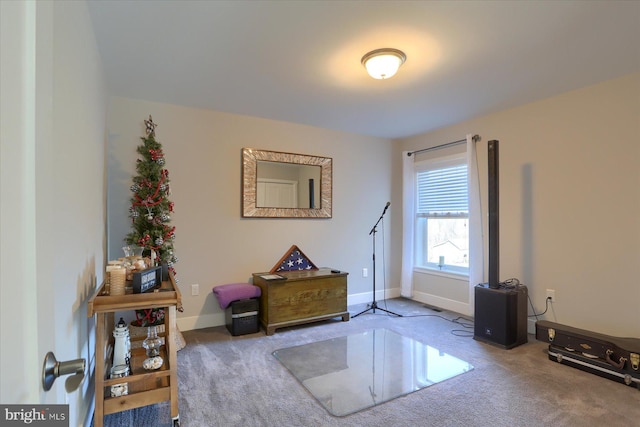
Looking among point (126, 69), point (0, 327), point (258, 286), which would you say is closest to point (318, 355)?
point (258, 286)

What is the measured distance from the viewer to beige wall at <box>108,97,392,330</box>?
10.4 feet

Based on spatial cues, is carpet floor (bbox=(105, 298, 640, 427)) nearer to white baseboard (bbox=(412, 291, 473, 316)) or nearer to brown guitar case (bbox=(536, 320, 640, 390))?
brown guitar case (bbox=(536, 320, 640, 390))

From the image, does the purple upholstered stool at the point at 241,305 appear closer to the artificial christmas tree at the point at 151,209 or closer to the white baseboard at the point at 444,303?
the artificial christmas tree at the point at 151,209

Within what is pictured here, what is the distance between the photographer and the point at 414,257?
464 cm

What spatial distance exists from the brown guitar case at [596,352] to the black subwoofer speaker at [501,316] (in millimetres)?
215

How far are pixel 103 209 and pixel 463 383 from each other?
319cm

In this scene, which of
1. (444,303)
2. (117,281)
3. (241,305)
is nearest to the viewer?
(117,281)

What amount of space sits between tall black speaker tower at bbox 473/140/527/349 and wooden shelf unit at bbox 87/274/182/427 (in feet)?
8.94

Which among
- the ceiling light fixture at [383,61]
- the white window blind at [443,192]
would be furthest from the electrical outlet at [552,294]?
the ceiling light fixture at [383,61]

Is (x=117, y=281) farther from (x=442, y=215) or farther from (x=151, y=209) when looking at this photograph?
(x=442, y=215)

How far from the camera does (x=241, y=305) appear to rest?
3264 mm

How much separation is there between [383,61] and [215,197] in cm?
A: 228

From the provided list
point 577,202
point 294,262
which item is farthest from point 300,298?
point 577,202

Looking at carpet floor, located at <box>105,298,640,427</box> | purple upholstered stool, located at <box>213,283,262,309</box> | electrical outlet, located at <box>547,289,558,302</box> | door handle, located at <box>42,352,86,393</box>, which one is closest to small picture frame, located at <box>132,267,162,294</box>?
carpet floor, located at <box>105,298,640,427</box>
